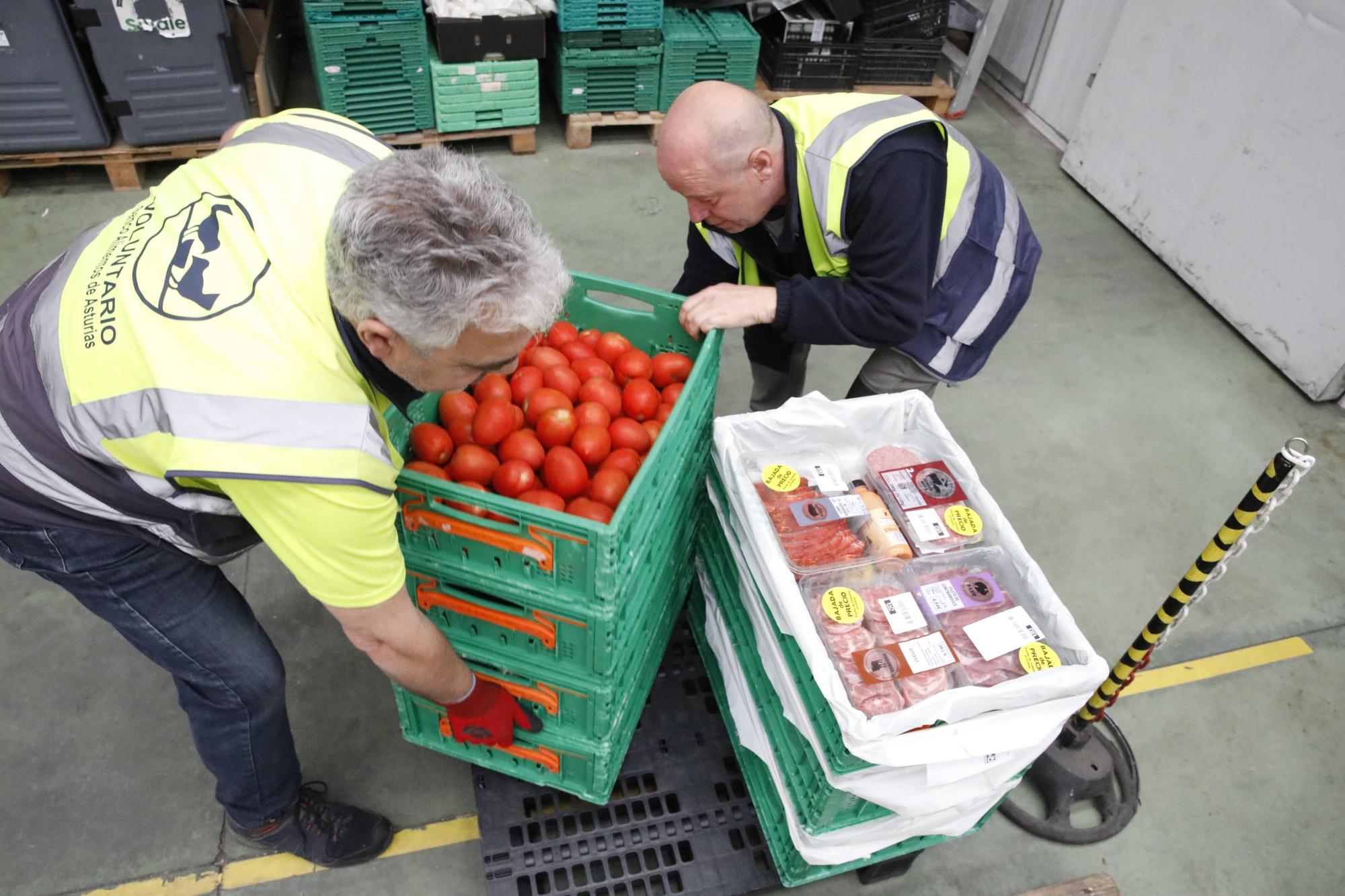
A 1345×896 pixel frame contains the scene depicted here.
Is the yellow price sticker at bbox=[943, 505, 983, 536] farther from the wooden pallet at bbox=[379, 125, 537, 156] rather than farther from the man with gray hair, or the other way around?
the wooden pallet at bbox=[379, 125, 537, 156]

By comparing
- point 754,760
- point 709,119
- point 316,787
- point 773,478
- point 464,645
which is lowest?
point 316,787

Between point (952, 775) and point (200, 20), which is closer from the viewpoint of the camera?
point (952, 775)

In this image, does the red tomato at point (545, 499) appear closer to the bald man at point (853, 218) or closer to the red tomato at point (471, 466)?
the red tomato at point (471, 466)

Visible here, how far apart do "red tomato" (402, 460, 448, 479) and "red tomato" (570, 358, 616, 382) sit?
20.3 inches

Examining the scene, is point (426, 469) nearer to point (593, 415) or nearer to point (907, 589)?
point (593, 415)

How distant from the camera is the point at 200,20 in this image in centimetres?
425

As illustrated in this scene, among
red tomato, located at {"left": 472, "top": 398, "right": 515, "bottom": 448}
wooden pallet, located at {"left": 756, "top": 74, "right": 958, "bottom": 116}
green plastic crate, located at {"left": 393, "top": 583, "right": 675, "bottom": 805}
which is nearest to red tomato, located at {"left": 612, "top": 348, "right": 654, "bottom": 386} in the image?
red tomato, located at {"left": 472, "top": 398, "right": 515, "bottom": 448}

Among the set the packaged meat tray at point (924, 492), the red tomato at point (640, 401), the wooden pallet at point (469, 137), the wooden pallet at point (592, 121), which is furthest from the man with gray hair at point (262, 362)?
the wooden pallet at point (592, 121)

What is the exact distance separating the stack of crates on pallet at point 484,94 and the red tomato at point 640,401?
11.1 ft

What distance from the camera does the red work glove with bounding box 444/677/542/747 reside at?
2055mm

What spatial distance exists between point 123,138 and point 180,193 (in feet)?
→ 12.6

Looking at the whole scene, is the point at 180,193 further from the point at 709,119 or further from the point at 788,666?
the point at 788,666

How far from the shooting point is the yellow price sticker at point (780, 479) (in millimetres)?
2107

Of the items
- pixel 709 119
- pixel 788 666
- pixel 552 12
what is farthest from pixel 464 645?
pixel 552 12
